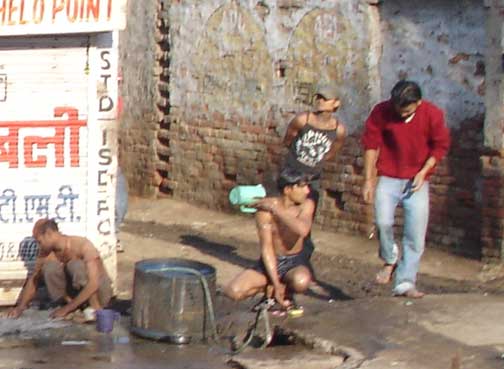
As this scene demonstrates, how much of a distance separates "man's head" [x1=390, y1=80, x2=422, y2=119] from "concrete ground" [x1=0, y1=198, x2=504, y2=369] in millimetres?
1360

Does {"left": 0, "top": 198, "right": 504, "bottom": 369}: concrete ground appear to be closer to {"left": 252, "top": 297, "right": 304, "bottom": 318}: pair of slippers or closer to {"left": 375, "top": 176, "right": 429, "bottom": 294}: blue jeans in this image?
{"left": 252, "top": 297, "right": 304, "bottom": 318}: pair of slippers

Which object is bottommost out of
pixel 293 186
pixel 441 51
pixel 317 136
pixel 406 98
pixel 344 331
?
pixel 344 331

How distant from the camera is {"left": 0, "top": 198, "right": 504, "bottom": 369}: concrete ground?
8602 mm

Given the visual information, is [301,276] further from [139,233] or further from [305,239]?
[139,233]

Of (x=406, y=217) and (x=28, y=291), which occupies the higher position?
(x=406, y=217)

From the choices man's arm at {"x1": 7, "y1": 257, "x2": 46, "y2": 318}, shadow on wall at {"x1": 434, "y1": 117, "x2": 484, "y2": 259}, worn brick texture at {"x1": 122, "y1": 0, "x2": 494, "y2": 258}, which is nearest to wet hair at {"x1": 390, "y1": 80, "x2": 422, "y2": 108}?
worn brick texture at {"x1": 122, "y1": 0, "x2": 494, "y2": 258}

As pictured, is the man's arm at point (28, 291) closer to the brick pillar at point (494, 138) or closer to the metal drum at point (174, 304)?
the metal drum at point (174, 304)

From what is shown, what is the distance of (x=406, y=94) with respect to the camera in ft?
31.9

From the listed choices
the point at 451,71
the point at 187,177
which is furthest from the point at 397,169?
the point at 187,177

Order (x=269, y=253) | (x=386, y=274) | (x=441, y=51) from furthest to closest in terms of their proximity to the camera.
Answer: (x=441, y=51) < (x=386, y=274) < (x=269, y=253)

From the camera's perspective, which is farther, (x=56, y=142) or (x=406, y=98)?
(x=56, y=142)

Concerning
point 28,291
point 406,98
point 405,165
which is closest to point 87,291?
point 28,291

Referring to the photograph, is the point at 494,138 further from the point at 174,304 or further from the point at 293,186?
the point at 174,304

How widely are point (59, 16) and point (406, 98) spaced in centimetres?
259
